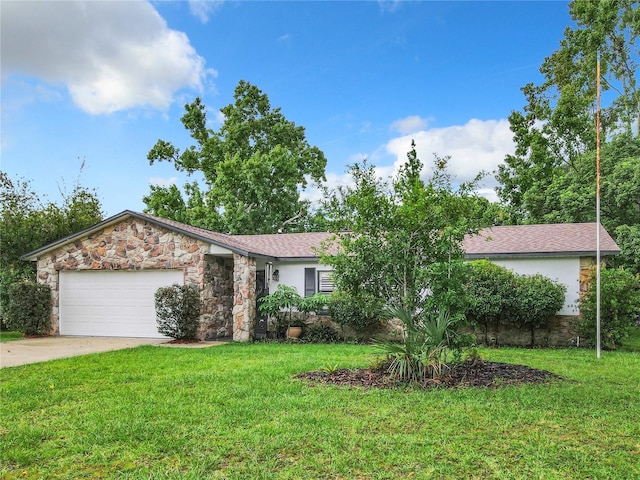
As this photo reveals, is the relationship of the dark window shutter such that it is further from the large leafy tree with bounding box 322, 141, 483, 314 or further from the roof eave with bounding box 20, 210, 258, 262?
the large leafy tree with bounding box 322, 141, 483, 314

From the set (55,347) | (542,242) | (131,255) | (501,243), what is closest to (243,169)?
(131,255)

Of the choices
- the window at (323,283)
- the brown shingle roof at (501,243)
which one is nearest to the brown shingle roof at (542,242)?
the brown shingle roof at (501,243)

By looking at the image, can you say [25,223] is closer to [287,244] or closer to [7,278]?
[7,278]

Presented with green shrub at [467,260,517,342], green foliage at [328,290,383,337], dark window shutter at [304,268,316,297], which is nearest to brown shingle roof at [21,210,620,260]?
dark window shutter at [304,268,316,297]

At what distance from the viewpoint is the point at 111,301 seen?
14820mm

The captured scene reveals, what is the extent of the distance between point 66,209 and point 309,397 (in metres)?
15.5

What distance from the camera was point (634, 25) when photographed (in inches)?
897

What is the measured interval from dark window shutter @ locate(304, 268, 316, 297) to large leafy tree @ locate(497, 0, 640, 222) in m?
11.9

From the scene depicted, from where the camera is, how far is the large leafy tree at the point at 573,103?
23188 mm

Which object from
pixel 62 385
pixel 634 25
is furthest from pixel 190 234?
pixel 634 25

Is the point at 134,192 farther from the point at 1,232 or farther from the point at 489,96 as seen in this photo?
the point at 489,96

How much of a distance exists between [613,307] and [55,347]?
45.9 ft

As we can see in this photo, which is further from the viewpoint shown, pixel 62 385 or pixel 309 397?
A: pixel 62 385

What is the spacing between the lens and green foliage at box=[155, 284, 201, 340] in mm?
13258
